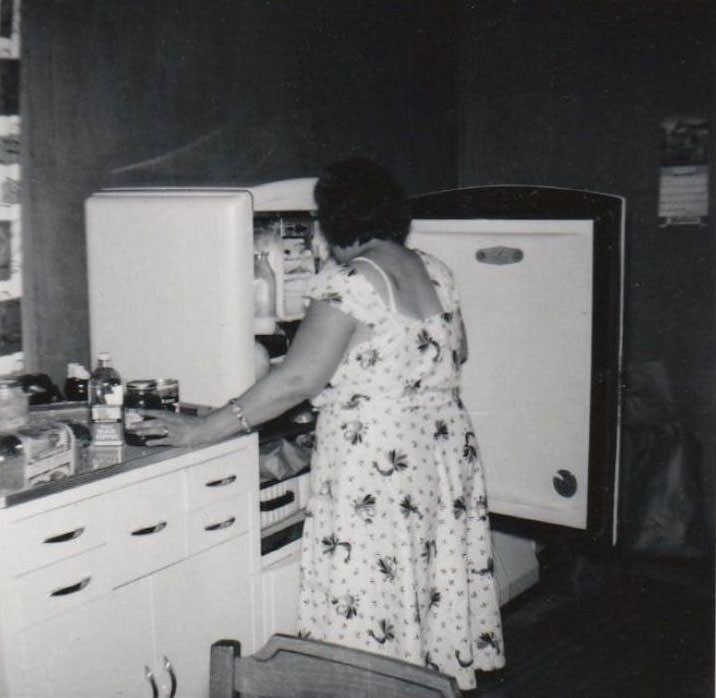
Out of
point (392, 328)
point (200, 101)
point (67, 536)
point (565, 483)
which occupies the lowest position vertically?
point (565, 483)

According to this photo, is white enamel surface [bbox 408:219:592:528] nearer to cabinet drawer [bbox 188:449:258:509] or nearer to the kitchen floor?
the kitchen floor

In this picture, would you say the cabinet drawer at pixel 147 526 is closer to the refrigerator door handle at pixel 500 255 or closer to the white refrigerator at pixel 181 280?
the white refrigerator at pixel 181 280

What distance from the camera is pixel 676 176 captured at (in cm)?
368

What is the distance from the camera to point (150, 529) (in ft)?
6.46

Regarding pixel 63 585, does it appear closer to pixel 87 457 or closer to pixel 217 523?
pixel 87 457

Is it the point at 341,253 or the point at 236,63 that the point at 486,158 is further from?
the point at 341,253

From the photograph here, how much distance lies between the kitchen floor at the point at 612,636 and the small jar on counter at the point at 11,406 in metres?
1.30

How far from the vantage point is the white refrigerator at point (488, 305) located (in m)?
2.25

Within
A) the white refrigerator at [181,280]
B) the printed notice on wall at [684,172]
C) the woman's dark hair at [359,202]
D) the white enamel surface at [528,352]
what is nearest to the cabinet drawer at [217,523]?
the white refrigerator at [181,280]

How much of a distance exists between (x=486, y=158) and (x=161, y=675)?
2829 mm

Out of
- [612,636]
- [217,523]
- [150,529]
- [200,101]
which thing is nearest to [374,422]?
[217,523]

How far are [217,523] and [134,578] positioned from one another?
26cm

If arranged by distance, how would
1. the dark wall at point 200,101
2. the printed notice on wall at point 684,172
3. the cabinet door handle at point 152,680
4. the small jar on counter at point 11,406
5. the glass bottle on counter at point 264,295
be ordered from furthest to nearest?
the printed notice on wall at point 684,172
the glass bottle on counter at point 264,295
the dark wall at point 200,101
the cabinet door handle at point 152,680
the small jar on counter at point 11,406

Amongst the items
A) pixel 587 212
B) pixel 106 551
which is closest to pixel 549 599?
pixel 587 212
